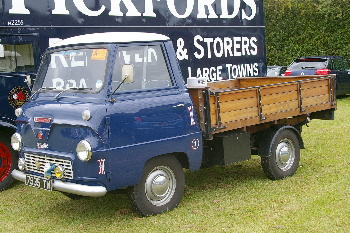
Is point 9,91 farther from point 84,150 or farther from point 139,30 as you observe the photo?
point 84,150

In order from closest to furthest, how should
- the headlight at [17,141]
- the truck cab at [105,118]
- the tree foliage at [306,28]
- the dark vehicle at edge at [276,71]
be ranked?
1. the truck cab at [105,118]
2. the headlight at [17,141]
3. the dark vehicle at edge at [276,71]
4. the tree foliage at [306,28]

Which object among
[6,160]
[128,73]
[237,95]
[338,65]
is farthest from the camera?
[338,65]

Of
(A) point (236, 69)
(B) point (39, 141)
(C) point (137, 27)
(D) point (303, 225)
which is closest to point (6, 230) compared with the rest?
(B) point (39, 141)

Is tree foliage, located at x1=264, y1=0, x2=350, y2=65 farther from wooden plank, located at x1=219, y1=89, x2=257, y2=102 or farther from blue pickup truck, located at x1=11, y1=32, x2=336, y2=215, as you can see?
blue pickup truck, located at x1=11, y1=32, x2=336, y2=215

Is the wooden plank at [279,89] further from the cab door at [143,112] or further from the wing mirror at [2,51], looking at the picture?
the wing mirror at [2,51]

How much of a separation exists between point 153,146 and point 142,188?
505mm

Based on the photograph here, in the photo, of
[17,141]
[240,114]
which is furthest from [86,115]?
[240,114]

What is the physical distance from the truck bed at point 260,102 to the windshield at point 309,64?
9.76m

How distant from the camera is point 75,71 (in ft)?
21.1

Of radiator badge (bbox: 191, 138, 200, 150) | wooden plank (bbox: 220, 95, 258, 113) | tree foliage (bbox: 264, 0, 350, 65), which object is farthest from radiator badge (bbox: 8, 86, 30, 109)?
tree foliage (bbox: 264, 0, 350, 65)

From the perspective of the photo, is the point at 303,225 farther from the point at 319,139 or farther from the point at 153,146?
the point at 319,139

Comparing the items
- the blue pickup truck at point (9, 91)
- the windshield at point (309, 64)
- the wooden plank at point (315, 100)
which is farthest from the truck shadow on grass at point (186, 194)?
the windshield at point (309, 64)

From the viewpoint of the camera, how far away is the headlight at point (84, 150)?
575cm

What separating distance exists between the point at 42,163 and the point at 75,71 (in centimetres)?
115
